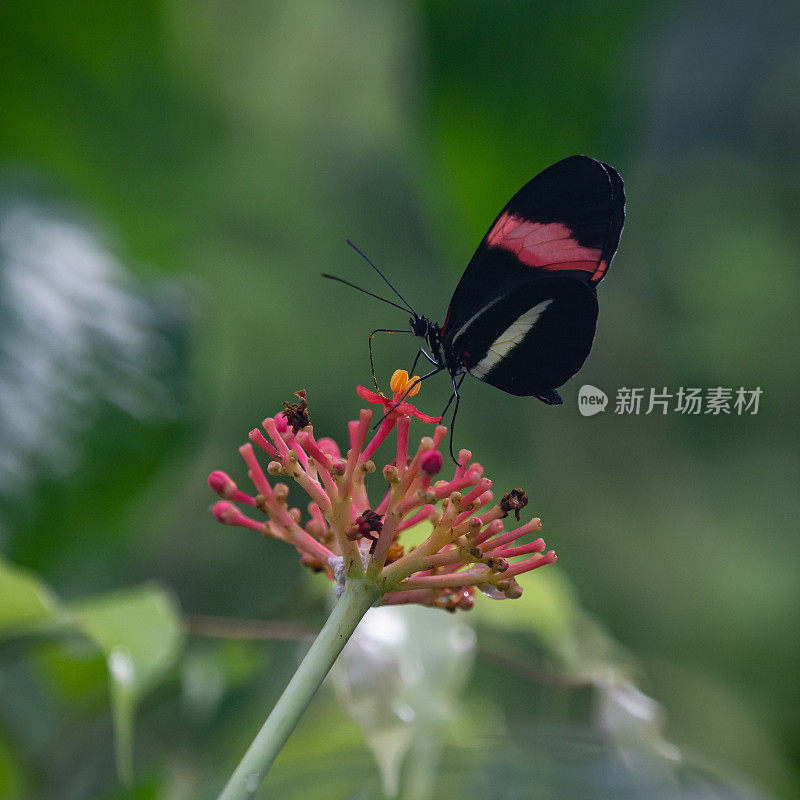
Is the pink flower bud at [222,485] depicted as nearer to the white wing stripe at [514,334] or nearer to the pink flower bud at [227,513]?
the pink flower bud at [227,513]

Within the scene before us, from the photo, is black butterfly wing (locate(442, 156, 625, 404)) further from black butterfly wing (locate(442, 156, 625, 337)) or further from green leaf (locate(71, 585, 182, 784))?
green leaf (locate(71, 585, 182, 784))

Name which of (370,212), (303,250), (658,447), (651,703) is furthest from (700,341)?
(651,703)

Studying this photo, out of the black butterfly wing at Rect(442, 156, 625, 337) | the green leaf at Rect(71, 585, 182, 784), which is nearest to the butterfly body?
the black butterfly wing at Rect(442, 156, 625, 337)

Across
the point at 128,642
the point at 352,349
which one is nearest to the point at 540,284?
the point at 128,642

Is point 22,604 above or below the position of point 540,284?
below

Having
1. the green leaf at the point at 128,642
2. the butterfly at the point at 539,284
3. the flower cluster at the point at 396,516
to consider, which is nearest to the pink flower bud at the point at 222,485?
the flower cluster at the point at 396,516

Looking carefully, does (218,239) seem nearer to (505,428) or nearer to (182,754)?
(505,428)

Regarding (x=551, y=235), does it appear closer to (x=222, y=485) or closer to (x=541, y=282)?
(x=541, y=282)

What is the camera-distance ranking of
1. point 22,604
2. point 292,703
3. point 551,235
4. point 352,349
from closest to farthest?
point 292,703 < point 551,235 < point 22,604 < point 352,349
